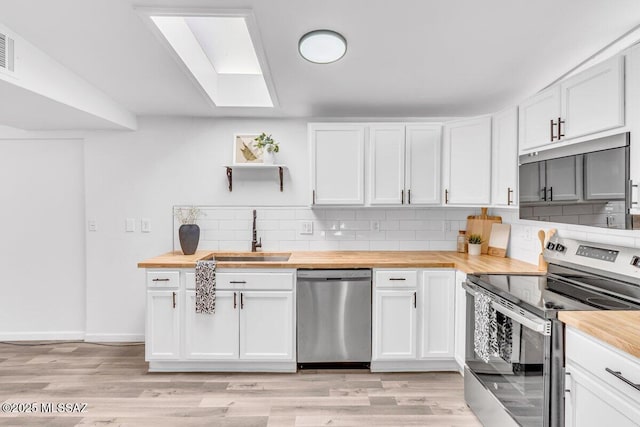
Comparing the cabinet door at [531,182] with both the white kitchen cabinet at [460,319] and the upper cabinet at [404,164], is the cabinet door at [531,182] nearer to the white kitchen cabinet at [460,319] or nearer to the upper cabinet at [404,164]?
the white kitchen cabinet at [460,319]

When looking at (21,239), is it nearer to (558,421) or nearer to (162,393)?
(162,393)

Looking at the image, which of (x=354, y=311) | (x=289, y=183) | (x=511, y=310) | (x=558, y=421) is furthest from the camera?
(x=289, y=183)

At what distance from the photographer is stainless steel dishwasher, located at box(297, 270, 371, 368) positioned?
2.96m

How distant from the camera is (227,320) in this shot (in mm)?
2947

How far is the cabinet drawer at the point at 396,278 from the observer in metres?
2.97

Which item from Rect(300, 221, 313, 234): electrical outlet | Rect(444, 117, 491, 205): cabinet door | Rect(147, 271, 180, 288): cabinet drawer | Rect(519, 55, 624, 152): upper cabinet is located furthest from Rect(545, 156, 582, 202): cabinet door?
Rect(147, 271, 180, 288): cabinet drawer

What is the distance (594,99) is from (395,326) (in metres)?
1.98

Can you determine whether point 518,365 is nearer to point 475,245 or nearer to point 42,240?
point 475,245

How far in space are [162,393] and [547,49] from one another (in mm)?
3321

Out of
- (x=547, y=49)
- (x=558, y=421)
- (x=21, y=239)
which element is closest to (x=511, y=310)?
(x=558, y=421)

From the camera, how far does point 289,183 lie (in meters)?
3.66

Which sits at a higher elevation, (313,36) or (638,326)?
(313,36)

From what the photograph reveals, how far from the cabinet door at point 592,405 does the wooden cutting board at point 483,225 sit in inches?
74.8

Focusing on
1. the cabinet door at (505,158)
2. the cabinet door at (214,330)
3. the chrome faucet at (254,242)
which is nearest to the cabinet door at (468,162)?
the cabinet door at (505,158)
